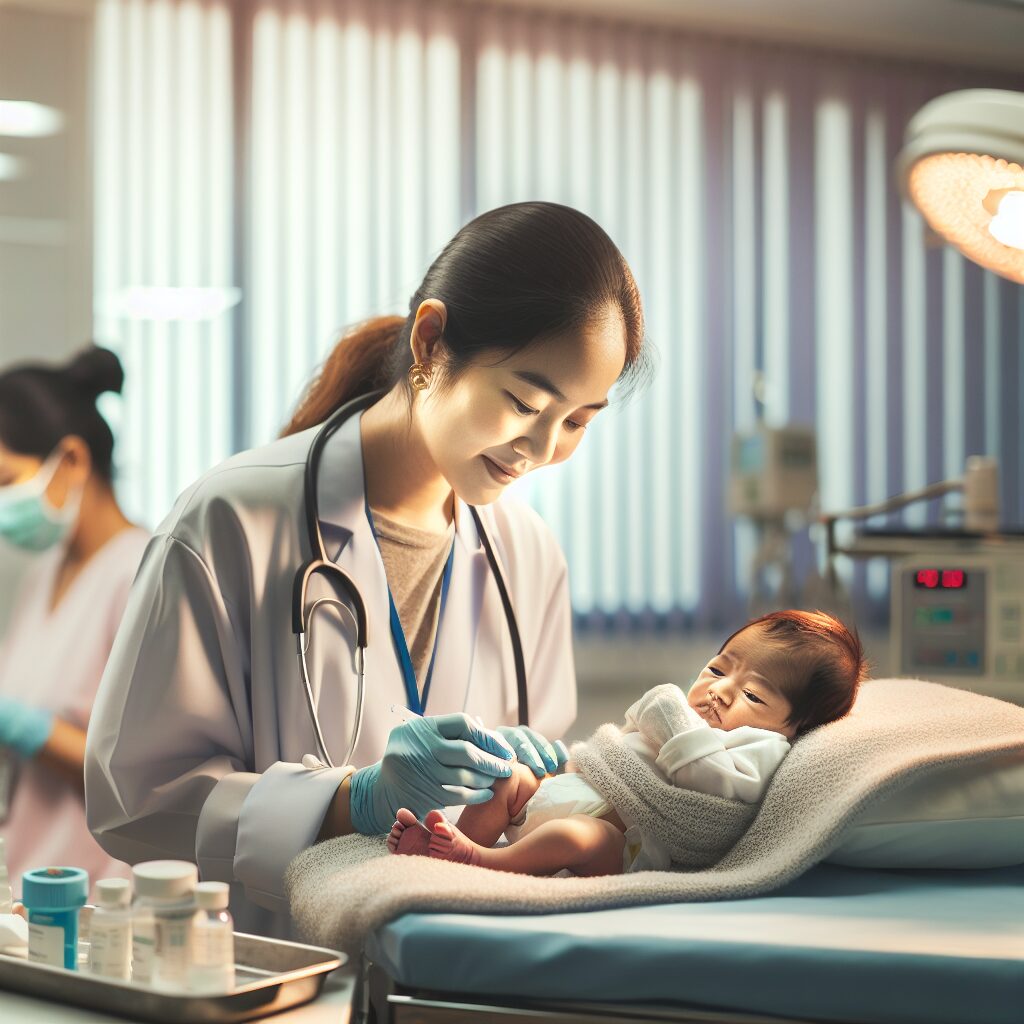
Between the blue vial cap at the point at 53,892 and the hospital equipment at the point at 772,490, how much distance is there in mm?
2861

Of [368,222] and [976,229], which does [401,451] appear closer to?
[976,229]

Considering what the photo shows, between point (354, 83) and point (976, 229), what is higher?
point (354, 83)

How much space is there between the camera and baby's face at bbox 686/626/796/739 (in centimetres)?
113

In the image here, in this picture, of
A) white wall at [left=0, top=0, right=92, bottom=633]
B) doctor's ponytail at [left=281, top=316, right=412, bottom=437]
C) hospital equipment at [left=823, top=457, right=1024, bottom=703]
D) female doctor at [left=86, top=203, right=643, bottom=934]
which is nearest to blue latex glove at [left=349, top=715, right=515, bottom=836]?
female doctor at [left=86, top=203, right=643, bottom=934]

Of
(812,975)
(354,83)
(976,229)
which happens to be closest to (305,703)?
(812,975)

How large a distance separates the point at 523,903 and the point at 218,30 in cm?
340

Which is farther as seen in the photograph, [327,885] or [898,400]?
[898,400]

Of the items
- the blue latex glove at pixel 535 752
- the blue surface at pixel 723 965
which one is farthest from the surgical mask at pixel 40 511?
the blue surface at pixel 723 965

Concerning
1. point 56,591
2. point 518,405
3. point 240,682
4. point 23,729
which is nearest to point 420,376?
point 518,405

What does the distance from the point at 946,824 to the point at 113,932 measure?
0.64m

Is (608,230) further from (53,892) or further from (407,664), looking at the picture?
(53,892)

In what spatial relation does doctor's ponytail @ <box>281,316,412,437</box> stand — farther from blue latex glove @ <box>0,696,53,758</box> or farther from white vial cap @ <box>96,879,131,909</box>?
blue latex glove @ <box>0,696,53,758</box>

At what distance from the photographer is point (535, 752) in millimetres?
1041

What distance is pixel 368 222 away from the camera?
12.0 feet
